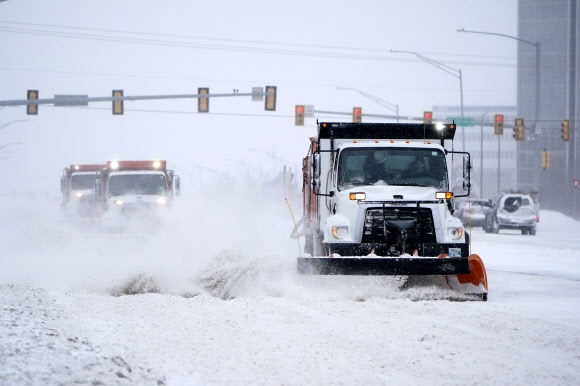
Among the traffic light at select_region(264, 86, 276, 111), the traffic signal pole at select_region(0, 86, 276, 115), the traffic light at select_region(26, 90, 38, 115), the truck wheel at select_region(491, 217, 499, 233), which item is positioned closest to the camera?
the traffic signal pole at select_region(0, 86, 276, 115)

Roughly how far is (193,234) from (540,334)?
1409cm

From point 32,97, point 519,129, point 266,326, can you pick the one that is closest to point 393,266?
point 266,326

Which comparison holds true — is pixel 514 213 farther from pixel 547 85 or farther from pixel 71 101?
pixel 547 85

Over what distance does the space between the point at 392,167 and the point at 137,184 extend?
18.6m

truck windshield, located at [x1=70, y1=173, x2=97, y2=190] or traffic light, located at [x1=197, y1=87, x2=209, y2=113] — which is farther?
truck windshield, located at [x1=70, y1=173, x2=97, y2=190]

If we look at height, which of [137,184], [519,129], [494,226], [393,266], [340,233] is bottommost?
[494,226]

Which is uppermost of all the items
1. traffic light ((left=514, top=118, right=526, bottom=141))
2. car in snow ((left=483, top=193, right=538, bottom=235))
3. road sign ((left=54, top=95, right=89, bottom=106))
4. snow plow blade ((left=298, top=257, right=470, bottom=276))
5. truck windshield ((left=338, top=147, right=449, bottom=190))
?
road sign ((left=54, top=95, right=89, bottom=106))

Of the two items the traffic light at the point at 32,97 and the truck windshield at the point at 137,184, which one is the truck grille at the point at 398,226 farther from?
the traffic light at the point at 32,97

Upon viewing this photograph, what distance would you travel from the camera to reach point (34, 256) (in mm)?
22391

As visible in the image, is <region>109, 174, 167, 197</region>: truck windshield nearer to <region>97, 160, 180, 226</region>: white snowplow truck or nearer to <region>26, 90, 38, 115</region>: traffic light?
<region>97, 160, 180, 226</region>: white snowplow truck

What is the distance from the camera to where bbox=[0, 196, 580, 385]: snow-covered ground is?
7656 millimetres

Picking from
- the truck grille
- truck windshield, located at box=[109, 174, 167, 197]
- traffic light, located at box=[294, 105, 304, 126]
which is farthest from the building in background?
the truck grille

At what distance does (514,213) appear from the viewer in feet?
136

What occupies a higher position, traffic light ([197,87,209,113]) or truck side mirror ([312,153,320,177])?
traffic light ([197,87,209,113])
